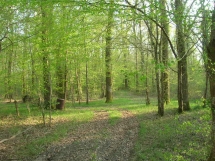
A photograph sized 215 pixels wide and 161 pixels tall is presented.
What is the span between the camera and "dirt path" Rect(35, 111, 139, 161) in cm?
669

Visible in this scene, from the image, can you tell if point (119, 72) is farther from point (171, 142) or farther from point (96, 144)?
point (171, 142)

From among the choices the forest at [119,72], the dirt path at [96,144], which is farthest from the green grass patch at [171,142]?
the dirt path at [96,144]

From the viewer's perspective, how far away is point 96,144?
25.2 feet

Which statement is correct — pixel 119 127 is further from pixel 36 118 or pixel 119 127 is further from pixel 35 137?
pixel 36 118

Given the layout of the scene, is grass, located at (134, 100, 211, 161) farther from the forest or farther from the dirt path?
the dirt path

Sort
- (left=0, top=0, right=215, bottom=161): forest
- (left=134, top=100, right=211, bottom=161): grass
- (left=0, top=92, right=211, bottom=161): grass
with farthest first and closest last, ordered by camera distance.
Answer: (left=0, top=92, right=211, bottom=161): grass, (left=134, top=100, right=211, bottom=161): grass, (left=0, top=0, right=215, bottom=161): forest

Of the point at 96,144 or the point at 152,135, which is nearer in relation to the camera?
the point at 96,144

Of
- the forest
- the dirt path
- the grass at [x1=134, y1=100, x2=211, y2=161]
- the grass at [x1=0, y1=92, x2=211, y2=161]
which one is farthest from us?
the dirt path

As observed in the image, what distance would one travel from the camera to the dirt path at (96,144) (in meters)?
6.69

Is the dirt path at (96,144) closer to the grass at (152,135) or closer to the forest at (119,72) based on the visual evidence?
the forest at (119,72)

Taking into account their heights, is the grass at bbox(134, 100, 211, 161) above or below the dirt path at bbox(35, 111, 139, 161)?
above

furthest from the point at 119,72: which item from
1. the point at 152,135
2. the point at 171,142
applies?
the point at 171,142

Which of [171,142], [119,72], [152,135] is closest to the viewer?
[171,142]

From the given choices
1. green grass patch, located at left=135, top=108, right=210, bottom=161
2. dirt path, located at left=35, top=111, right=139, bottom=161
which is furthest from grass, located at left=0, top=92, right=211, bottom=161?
dirt path, located at left=35, top=111, right=139, bottom=161
